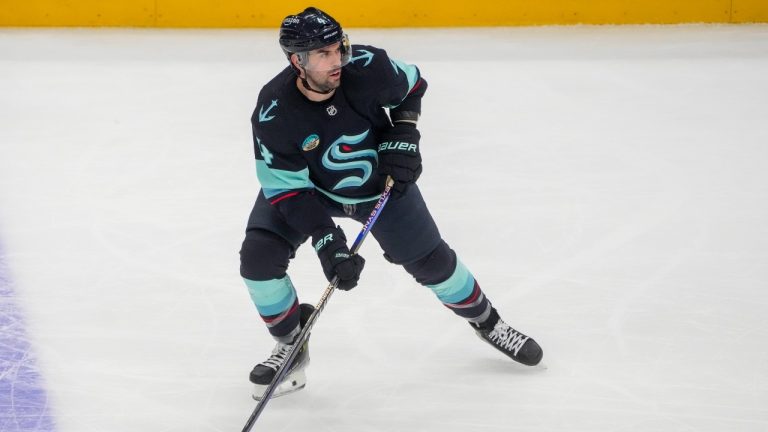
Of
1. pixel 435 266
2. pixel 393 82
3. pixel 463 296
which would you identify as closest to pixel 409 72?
pixel 393 82

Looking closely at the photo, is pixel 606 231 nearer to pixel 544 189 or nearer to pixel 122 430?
pixel 544 189

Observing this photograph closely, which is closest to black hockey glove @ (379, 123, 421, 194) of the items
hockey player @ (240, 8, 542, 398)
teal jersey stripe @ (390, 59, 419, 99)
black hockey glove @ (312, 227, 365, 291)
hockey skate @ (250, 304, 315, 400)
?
hockey player @ (240, 8, 542, 398)

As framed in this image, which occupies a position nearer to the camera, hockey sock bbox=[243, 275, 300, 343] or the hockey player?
the hockey player

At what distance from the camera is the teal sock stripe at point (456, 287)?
10.1ft

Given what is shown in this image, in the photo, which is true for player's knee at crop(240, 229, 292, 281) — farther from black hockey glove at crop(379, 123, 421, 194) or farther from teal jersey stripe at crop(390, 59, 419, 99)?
teal jersey stripe at crop(390, 59, 419, 99)

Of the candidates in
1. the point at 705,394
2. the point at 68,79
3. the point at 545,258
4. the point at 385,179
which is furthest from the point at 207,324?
the point at 68,79

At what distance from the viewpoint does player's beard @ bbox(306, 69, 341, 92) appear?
2.70 m

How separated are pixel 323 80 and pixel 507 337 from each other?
93 centimetres

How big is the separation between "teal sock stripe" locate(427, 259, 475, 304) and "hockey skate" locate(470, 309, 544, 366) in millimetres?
128

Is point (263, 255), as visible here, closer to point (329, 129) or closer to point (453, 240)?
point (329, 129)

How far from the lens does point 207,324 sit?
3439mm

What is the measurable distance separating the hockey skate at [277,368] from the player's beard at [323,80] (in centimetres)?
67

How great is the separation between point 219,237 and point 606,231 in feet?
4.57

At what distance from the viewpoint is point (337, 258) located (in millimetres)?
2736
